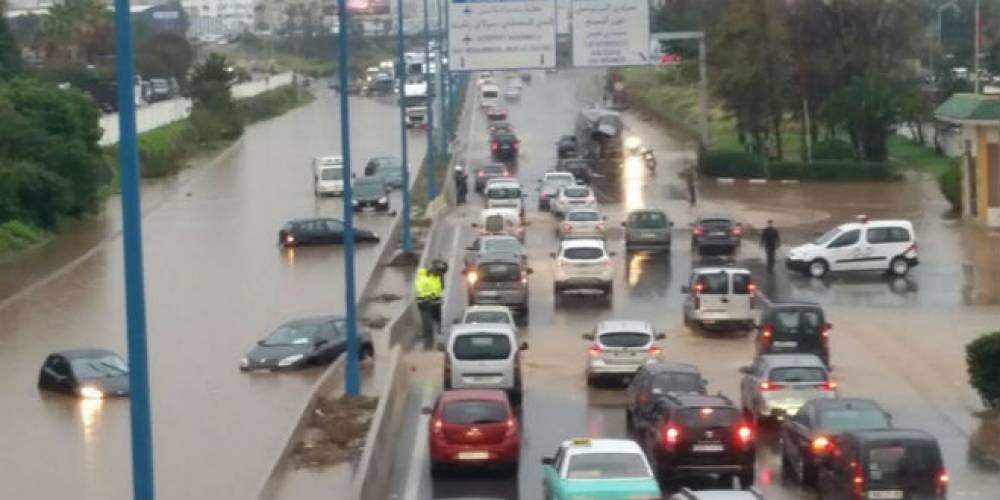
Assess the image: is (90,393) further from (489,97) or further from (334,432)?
(489,97)

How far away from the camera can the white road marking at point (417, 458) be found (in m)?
25.3

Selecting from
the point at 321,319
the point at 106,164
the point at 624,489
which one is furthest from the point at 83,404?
the point at 106,164

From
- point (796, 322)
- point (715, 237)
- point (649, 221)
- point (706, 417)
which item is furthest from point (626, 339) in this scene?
point (649, 221)

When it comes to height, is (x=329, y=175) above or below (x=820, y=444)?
below

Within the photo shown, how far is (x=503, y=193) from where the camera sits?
6581cm

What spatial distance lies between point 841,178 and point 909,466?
56.3 metres

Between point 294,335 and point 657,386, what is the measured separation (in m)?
11.7

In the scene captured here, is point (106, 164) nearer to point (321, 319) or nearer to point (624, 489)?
point (321, 319)

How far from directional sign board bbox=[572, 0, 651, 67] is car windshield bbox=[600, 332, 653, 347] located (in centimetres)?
2773

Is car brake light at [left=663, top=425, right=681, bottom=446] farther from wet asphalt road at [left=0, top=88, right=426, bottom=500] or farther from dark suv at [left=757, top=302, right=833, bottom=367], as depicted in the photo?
dark suv at [left=757, top=302, right=833, bottom=367]

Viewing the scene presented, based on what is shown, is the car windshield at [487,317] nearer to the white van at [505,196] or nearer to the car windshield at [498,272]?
the car windshield at [498,272]

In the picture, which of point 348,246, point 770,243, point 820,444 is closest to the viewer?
point 820,444

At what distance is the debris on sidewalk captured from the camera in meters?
25.8

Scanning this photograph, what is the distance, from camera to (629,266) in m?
53.5
